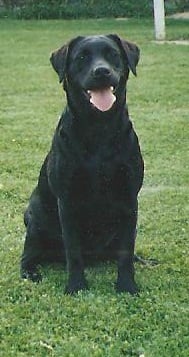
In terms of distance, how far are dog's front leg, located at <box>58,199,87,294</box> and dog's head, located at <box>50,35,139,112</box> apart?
2.05 ft

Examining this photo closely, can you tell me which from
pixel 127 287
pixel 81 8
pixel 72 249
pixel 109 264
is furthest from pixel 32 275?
pixel 81 8

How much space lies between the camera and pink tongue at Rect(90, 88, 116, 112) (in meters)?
4.57

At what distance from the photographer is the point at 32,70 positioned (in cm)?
1498

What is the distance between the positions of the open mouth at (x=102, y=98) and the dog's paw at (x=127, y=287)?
99 cm

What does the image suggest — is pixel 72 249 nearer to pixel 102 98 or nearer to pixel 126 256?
pixel 126 256

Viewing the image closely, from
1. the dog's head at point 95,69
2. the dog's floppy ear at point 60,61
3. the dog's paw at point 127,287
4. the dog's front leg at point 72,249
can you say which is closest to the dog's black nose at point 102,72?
the dog's head at point 95,69

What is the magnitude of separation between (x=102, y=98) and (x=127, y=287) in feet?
3.51

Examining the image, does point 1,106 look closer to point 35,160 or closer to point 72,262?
point 35,160

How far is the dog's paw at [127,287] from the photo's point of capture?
15.6 ft

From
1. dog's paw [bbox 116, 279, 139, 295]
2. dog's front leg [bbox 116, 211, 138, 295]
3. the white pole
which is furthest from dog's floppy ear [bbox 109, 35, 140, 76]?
the white pole

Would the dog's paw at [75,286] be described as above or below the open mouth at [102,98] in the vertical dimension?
below

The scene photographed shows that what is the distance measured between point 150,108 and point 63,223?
624 cm

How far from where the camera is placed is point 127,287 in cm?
478

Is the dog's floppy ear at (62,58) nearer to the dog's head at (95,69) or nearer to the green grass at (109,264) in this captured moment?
the dog's head at (95,69)
